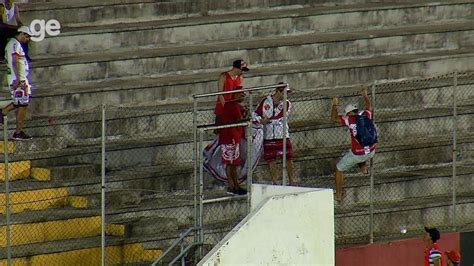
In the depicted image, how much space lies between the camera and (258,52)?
1057 inches

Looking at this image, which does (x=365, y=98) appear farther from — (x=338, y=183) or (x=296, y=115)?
(x=296, y=115)

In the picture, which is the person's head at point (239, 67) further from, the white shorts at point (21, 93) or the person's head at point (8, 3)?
the person's head at point (8, 3)

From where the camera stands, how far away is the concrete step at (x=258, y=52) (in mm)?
25253

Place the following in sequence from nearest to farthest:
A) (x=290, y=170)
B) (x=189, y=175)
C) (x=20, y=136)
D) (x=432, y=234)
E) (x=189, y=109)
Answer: (x=20, y=136) → (x=432, y=234) → (x=290, y=170) → (x=189, y=175) → (x=189, y=109)

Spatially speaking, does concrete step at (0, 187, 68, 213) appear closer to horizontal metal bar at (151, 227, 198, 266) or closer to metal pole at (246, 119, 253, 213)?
horizontal metal bar at (151, 227, 198, 266)

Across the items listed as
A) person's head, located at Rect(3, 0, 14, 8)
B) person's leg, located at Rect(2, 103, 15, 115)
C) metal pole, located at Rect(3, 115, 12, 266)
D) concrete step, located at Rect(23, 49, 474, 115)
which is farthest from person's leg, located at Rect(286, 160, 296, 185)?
person's head, located at Rect(3, 0, 14, 8)

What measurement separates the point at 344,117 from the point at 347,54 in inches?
140

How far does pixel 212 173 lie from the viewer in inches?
912

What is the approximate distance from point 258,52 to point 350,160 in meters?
3.06

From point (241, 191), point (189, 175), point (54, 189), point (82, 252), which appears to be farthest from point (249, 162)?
point (54, 189)

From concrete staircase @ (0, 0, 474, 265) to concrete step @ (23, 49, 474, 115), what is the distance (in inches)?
0.8

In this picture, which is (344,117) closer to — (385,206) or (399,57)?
(385,206)

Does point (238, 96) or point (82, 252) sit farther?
point (238, 96)

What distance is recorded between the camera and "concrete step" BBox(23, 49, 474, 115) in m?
24.8
